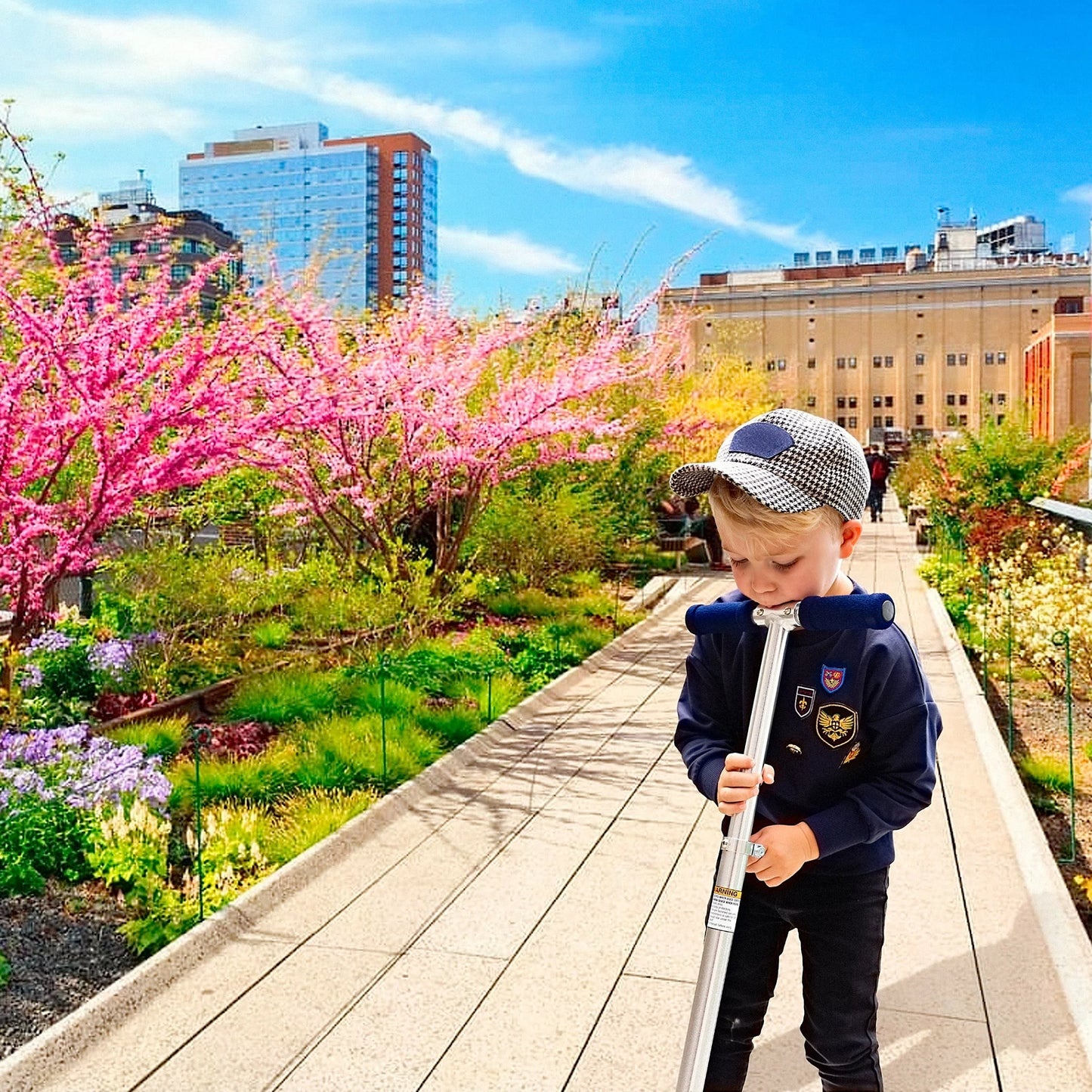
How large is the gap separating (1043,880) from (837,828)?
312cm

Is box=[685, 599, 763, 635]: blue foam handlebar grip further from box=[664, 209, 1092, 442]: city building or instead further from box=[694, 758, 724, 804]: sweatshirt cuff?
box=[664, 209, 1092, 442]: city building

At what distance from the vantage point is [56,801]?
5148 mm

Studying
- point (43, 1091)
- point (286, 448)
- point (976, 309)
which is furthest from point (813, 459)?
point (976, 309)

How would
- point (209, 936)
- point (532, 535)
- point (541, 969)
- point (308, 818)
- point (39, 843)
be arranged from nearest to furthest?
1. point (541, 969)
2. point (209, 936)
3. point (39, 843)
4. point (308, 818)
5. point (532, 535)

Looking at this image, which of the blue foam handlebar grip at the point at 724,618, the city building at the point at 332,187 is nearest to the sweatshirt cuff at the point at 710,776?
the blue foam handlebar grip at the point at 724,618

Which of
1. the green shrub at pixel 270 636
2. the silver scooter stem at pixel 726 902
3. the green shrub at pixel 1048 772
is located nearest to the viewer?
the silver scooter stem at pixel 726 902

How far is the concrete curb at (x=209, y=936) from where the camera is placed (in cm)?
359

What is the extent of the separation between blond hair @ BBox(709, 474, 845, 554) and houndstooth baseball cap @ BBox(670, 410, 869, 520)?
0.06 ft

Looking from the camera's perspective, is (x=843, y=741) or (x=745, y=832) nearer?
(x=745, y=832)

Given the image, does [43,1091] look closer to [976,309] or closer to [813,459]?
[813,459]

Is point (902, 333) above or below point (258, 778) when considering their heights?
above

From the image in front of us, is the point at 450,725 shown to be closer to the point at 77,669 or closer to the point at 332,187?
the point at 77,669

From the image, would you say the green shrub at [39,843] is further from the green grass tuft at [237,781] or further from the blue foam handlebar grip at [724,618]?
the blue foam handlebar grip at [724,618]

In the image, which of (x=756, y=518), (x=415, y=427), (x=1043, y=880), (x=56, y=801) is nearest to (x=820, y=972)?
(x=756, y=518)
